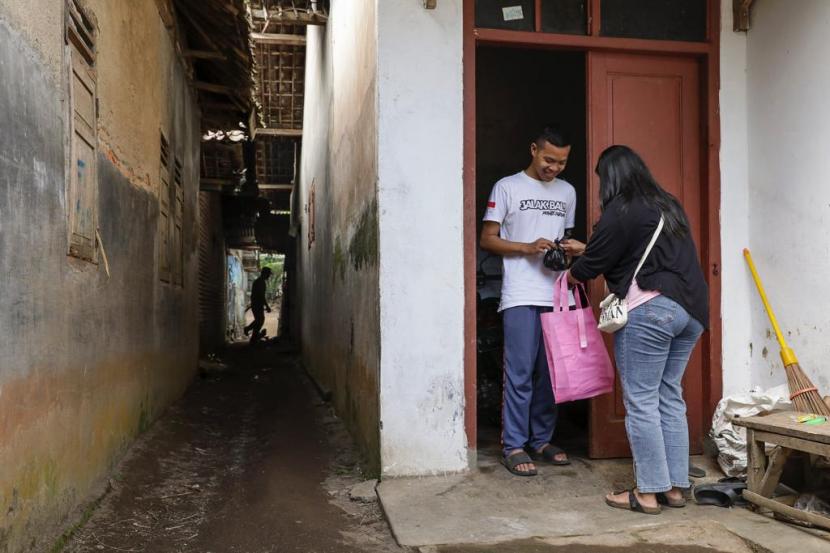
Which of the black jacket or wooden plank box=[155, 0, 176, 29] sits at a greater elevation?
wooden plank box=[155, 0, 176, 29]

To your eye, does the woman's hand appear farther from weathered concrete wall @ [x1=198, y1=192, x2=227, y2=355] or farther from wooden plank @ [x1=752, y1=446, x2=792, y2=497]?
weathered concrete wall @ [x1=198, y1=192, x2=227, y2=355]

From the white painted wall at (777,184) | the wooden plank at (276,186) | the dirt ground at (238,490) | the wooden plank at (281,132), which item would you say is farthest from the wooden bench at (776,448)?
the wooden plank at (276,186)

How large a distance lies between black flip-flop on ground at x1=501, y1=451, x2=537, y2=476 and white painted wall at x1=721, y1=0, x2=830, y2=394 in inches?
52.9

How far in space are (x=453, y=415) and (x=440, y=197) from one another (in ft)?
4.02

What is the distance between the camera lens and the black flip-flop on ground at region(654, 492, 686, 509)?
3129mm

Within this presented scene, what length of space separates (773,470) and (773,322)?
0.98 m

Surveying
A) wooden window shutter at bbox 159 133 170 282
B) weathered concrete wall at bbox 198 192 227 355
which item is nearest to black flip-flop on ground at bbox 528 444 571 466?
wooden window shutter at bbox 159 133 170 282

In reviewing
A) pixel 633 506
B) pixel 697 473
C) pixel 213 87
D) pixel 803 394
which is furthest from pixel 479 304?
pixel 213 87

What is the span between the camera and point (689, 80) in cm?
412

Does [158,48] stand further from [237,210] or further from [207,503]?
[237,210]

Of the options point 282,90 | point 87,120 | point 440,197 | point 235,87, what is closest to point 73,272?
point 87,120

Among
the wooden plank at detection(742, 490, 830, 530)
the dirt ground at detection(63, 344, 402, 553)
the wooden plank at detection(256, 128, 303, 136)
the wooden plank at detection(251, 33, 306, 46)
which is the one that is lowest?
the dirt ground at detection(63, 344, 402, 553)

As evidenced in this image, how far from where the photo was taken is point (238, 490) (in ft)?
13.8

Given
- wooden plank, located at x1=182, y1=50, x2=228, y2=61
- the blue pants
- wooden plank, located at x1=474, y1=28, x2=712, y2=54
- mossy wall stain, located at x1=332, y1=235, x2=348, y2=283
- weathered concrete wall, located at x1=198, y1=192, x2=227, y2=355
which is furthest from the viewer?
weathered concrete wall, located at x1=198, y1=192, x2=227, y2=355
